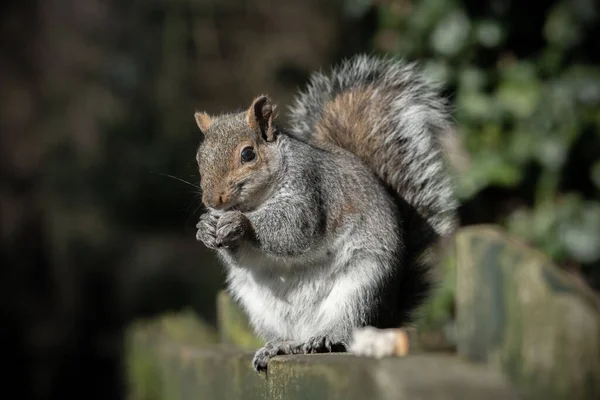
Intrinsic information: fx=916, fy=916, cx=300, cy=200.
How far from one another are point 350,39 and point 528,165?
1.28 m

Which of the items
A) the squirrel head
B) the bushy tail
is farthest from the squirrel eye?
the bushy tail

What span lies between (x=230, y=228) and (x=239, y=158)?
142mm

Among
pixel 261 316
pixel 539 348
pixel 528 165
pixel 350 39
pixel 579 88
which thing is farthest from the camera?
pixel 350 39

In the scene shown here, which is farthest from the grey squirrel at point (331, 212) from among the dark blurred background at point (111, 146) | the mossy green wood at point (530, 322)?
the dark blurred background at point (111, 146)

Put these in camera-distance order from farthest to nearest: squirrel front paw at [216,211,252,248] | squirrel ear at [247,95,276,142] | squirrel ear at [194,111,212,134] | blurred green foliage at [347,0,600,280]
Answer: blurred green foliage at [347,0,600,280], squirrel ear at [194,111,212,134], squirrel ear at [247,95,276,142], squirrel front paw at [216,211,252,248]

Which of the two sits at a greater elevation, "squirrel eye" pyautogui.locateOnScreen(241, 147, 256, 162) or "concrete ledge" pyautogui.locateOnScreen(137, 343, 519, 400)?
"squirrel eye" pyautogui.locateOnScreen(241, 147, 256, 162)

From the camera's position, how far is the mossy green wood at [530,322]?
2.16ft

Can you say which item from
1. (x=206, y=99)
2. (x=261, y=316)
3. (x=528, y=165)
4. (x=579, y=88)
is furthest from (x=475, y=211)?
(x=206, y=99)

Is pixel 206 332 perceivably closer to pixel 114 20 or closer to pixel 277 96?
pixel 277 96

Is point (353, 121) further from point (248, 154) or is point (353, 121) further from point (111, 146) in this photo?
Result: point (111, 146)

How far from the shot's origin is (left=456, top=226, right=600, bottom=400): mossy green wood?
66cm

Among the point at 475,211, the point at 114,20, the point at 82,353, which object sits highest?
the point at 114,20

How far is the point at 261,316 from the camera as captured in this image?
1.71m

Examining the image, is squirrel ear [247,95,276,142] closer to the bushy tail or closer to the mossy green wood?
the bushy tail
